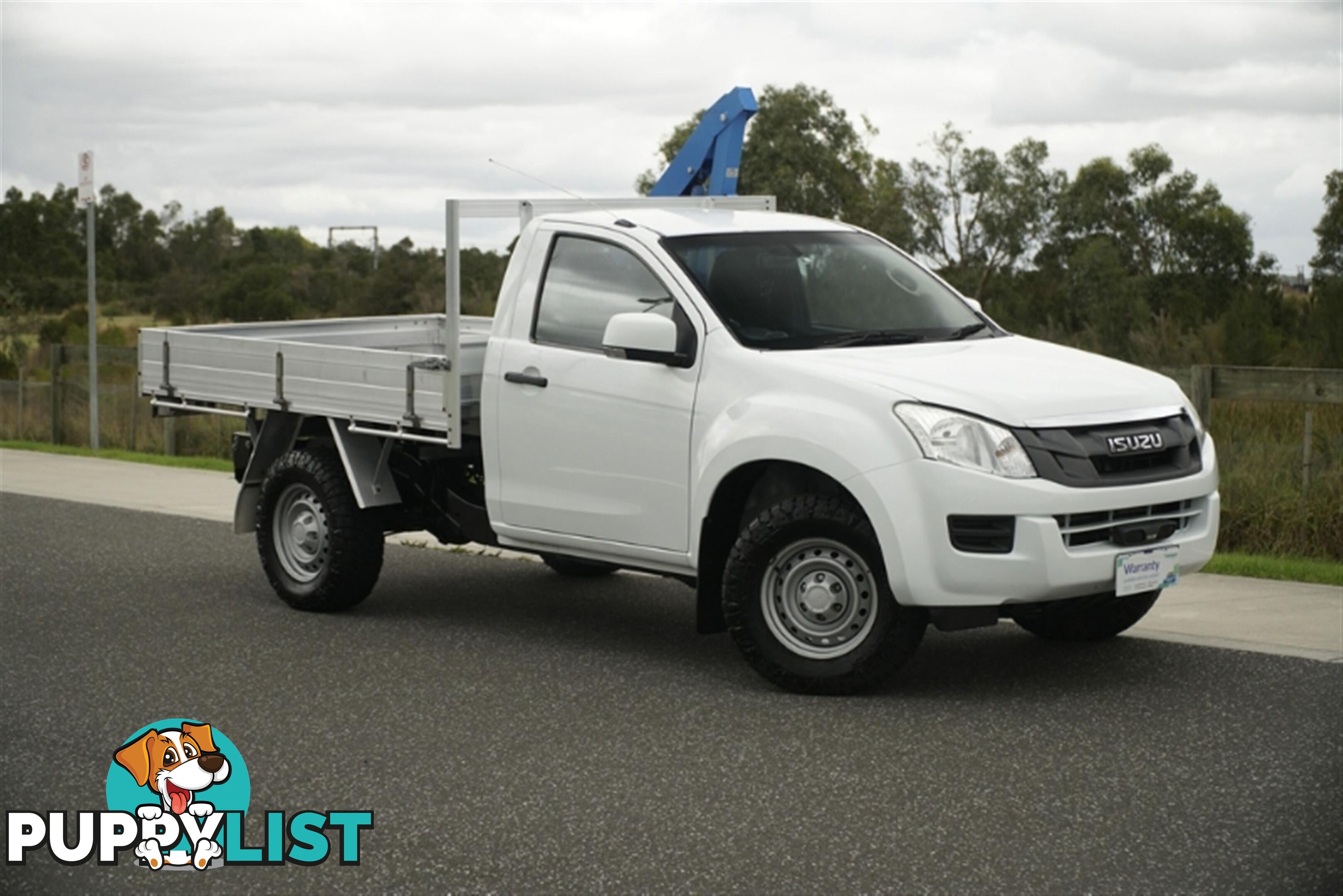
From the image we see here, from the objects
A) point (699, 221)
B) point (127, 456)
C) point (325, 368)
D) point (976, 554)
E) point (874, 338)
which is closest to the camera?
point (976, 554)

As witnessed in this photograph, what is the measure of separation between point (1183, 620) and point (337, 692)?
14.5ft

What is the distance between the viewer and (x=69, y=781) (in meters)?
→ 6.59

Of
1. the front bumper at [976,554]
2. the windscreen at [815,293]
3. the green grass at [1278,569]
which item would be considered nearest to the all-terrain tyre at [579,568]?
the windscreen at [815,293]

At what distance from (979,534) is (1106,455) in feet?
2.15

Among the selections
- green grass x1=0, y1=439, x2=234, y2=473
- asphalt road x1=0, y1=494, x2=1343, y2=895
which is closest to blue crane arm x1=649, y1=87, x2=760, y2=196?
asphalt road x1=0, y1=494, x2=1343, y2=895

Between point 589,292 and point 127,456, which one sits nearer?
point 589,292

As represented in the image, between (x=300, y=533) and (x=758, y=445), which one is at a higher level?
(x=758, y=445)

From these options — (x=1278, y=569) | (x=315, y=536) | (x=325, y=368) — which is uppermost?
(x=325, y=368)

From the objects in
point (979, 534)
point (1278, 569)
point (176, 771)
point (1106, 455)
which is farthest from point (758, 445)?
point (1278, 569)

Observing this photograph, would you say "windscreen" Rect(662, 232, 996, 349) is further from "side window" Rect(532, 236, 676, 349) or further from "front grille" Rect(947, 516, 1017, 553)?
"front grille" Rect(947, 516, 1017, 553)

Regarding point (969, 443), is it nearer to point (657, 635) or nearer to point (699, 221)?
point (699, 221)

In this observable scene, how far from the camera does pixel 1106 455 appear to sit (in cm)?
759

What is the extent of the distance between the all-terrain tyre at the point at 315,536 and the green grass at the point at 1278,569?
5.05 m

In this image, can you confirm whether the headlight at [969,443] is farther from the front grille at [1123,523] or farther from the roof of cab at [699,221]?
the roof of cab at [699,221]
